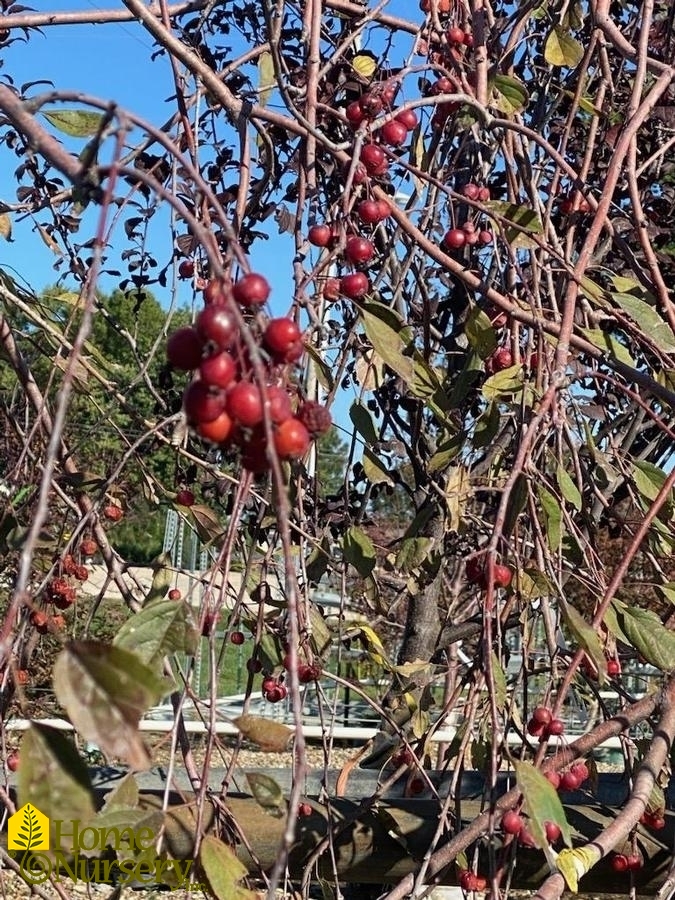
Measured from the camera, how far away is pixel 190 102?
1.36 metres

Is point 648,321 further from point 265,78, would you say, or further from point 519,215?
point 265,78

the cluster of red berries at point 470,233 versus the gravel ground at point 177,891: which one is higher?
the cluster of red berries at point 470,233

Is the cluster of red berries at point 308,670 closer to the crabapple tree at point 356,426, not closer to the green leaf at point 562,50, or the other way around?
the crabapple tree at point 356,426

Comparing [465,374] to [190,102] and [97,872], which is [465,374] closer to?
[190,102]

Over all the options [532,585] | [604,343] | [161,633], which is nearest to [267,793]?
[161,633]

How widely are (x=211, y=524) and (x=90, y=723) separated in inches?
41.1

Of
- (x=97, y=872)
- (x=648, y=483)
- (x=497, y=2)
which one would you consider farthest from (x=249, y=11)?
(x=97, y=872)

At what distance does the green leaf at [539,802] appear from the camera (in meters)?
0.85

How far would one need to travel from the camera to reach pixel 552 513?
1233mm

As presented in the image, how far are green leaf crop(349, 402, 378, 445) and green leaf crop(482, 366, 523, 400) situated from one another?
0.58ft

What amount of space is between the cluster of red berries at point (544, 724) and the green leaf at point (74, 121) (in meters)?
0.90

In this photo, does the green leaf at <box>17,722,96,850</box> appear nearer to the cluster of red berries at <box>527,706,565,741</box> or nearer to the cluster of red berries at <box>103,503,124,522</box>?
the cluster of red berries at <box>527,706,565,741</box>

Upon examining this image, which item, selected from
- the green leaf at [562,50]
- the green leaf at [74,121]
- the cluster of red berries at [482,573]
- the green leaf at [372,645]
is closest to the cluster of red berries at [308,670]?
the green leaf at [372,645]

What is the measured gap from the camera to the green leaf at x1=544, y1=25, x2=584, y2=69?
1.57 metres
